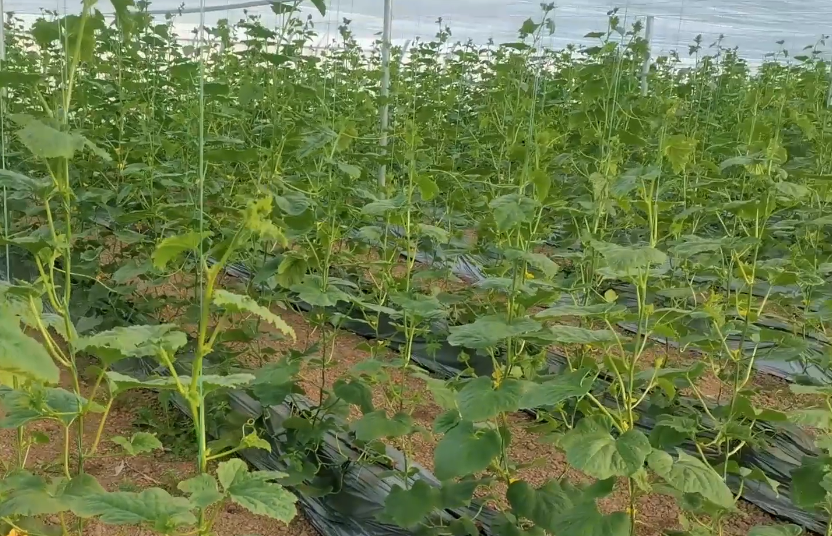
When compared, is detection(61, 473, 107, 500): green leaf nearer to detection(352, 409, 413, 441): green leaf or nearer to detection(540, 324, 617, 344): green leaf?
detection(352, 409, 413, 441): green leaf

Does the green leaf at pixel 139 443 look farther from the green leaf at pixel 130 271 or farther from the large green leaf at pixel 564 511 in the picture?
the green leaf at pixel 130 271

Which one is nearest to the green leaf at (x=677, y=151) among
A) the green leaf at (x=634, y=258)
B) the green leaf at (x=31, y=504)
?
the green leaf at (x=634, y=258)

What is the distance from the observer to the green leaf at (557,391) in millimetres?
1594

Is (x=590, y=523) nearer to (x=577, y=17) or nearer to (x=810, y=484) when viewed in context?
(x=810, y=484)

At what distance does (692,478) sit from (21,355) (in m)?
1.25

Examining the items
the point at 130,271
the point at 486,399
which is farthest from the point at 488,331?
the point at 130,271

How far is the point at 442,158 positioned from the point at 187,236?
3.58 metres

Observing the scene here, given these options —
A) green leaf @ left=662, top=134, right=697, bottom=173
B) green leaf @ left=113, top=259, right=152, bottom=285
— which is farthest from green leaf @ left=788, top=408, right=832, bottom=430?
green leaf @ left=113, top=259, right=152, bottom=285

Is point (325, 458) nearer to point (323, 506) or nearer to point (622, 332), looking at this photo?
point (323, 506)

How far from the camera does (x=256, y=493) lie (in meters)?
1.33

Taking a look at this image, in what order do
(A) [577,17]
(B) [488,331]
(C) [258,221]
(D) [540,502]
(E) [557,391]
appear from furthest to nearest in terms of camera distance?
(A) [577,17] < (D) [540,502] < (B) [488,331] < (E) [557,391] < (C) [258,221]

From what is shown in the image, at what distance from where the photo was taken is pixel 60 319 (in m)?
1.70

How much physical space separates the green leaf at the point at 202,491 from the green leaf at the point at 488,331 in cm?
65

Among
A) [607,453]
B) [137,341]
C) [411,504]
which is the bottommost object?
[411,504]
